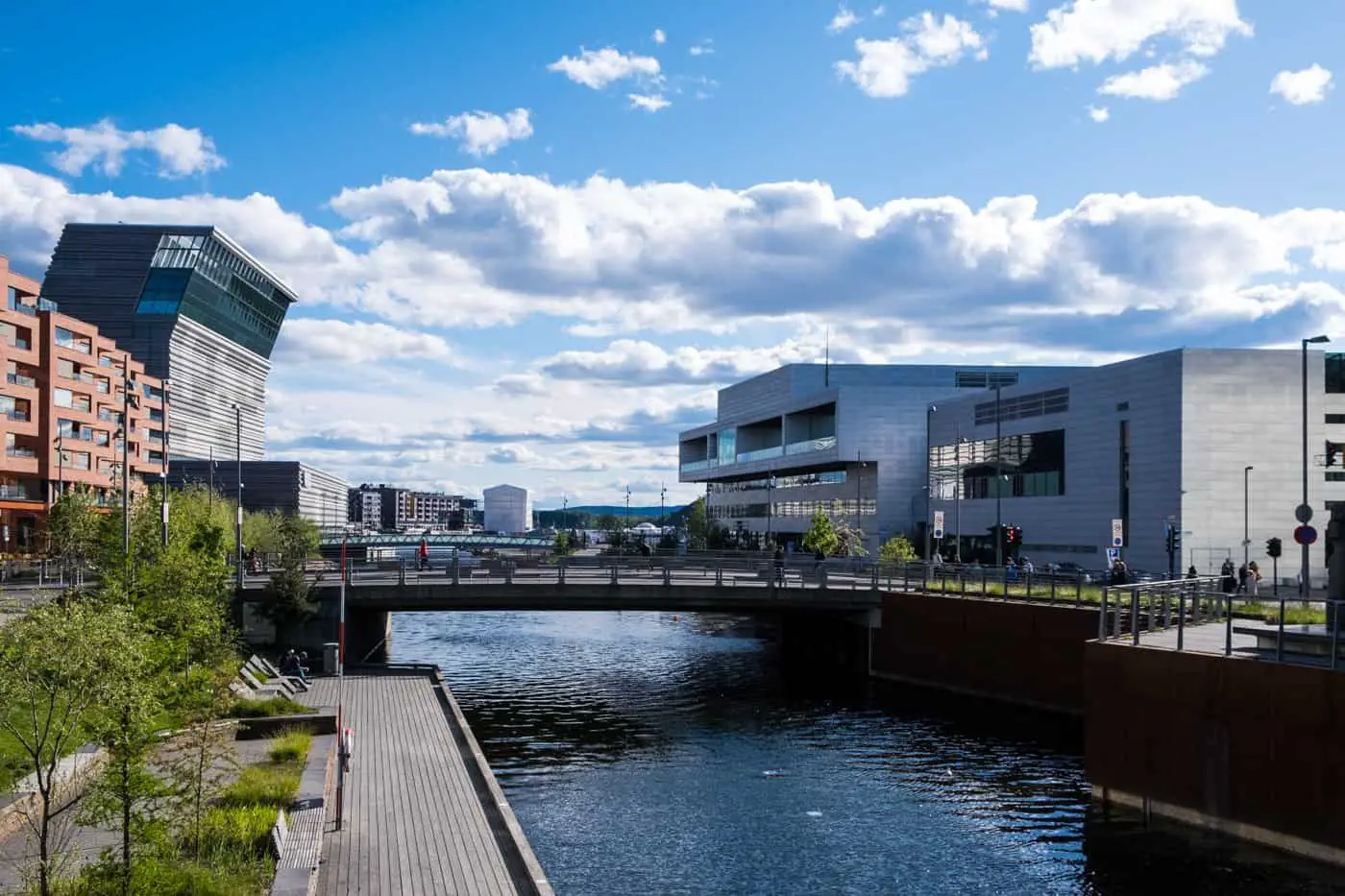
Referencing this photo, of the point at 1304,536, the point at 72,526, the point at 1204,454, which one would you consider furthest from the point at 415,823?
the point at 72,526

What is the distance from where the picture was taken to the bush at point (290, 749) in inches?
964

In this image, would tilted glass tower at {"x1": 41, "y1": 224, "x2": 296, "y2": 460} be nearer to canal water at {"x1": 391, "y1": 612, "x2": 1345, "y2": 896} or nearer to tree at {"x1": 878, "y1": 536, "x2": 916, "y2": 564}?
tree at {"x1": 878, "y1": 536, "x2": 916, "y2": 564}

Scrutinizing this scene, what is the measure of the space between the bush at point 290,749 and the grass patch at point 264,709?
3.20m

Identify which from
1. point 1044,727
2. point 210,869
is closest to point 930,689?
point 1044,727

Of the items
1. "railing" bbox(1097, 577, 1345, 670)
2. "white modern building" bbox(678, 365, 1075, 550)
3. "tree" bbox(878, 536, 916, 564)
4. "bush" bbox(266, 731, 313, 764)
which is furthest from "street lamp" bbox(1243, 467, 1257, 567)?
"bush" bbox(266, 731, 313, 764)

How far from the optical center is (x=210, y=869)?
50.5 feet

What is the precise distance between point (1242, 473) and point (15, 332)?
3321 inches

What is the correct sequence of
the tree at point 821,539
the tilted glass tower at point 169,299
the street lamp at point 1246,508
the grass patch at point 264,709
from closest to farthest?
the grass patch at point 264,709 → the street lamp at point 1246,508 → the tree at point 821,539 → the tilted glass tower at point 169,299

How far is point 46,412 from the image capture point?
9275 centimetres

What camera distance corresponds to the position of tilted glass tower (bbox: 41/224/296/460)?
14975 cm

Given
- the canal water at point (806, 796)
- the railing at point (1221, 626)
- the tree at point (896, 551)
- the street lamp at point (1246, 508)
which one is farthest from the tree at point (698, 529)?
the railing at point (1221, 626)

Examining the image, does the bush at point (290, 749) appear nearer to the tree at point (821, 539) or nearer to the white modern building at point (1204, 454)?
the white modern building at point (1204, 454)

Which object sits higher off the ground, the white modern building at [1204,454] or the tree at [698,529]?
the white modern building at [1204,454]

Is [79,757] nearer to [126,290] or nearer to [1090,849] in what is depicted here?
[1090,849]
